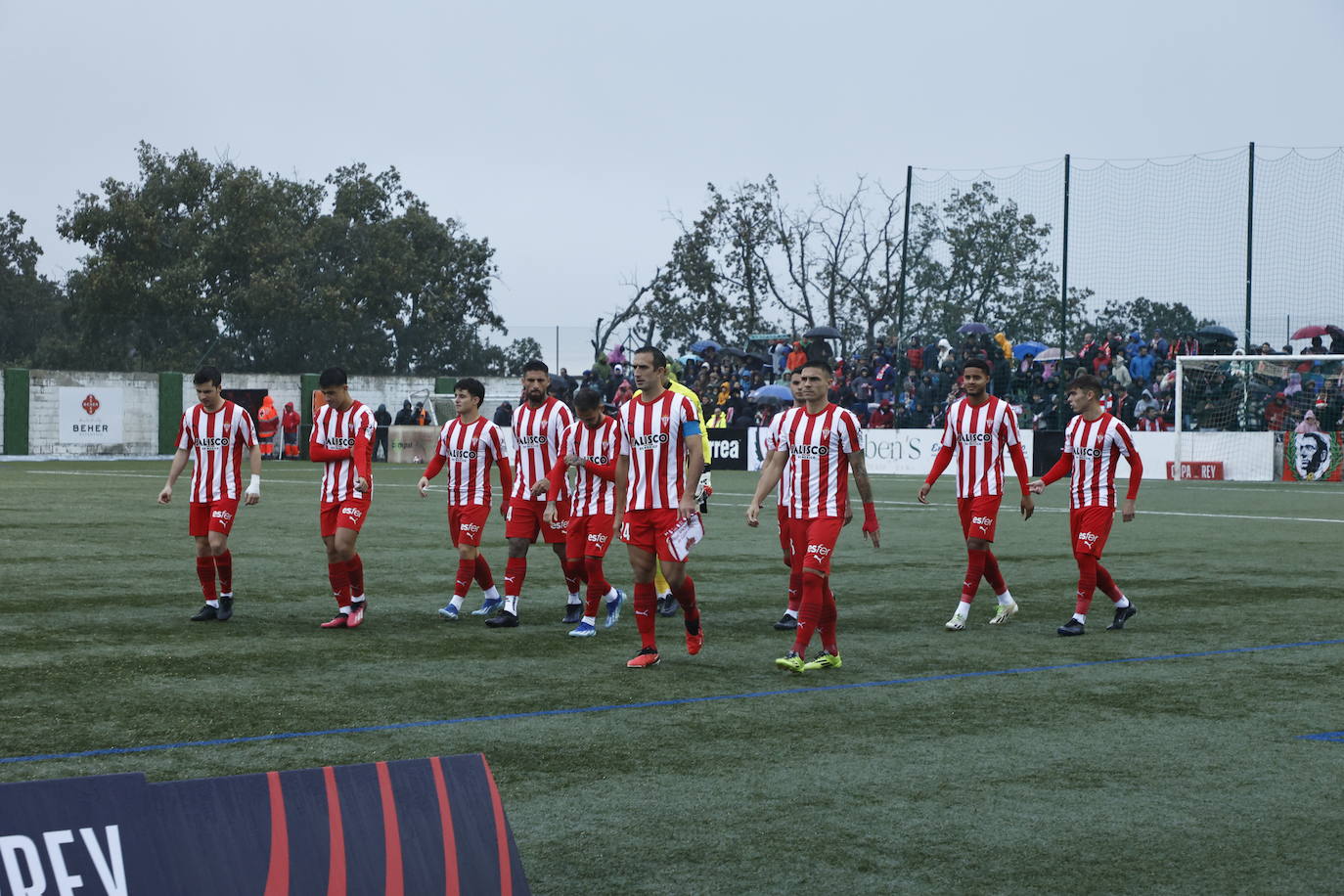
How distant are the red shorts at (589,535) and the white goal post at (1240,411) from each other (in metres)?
24.7

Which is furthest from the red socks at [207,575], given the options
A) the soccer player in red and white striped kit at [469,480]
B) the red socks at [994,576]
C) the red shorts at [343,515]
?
the red socks at [994,576]

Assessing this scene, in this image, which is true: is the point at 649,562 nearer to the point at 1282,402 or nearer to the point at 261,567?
the point at 261,567

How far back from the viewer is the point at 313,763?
20.3 feet

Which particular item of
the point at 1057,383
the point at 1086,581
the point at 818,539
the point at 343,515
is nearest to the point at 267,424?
the point at 1057,383

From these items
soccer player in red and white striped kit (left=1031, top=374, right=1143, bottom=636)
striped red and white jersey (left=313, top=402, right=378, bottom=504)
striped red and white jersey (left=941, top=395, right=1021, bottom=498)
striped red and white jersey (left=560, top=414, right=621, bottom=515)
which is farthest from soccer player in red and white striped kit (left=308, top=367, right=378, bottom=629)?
soccer player in red and white striped kit (left=1031, top=374, right=1143, bottom=636)

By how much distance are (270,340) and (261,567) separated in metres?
38.0

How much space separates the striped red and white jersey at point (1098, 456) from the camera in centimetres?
1078

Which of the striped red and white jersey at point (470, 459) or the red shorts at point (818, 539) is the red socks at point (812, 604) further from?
the striped red and white jersey at point (470, 459)

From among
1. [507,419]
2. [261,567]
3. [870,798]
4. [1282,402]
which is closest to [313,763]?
[870,798]

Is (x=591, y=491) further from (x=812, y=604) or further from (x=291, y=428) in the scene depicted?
(x=291, y=428)

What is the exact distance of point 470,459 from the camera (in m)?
11.3

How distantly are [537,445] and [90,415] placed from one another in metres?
39.6

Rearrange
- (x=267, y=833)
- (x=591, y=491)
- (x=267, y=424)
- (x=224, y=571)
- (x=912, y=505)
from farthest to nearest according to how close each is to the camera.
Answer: (x=267, y=424) → (x=912, y=505) → (x=224, y=571) → (x=591, y=491) → (x=267, y=833)

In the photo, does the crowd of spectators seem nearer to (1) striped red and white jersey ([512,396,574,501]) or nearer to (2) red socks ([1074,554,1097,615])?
(1) striped red and white jersey ([512,396,574,501])
